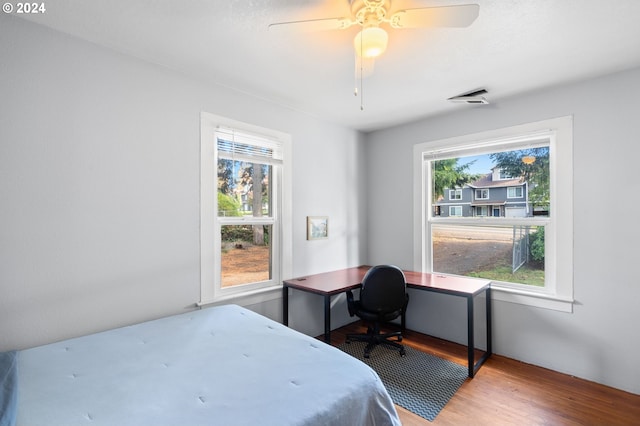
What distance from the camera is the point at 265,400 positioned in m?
1.23

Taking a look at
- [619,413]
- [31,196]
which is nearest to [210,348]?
[31,196]

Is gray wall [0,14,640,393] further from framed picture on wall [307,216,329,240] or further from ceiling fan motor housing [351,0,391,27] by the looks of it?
ceiling fan motor housing [351,0,391,27]

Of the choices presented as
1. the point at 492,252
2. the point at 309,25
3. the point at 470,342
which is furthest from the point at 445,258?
the point at 309,25

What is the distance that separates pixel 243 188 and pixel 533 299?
294cm

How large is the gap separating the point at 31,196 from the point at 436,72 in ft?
9.53

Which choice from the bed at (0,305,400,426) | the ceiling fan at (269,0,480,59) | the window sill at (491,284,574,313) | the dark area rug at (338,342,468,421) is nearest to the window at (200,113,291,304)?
the bed at (0,305,400,426)

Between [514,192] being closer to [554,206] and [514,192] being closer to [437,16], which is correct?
[554,206]

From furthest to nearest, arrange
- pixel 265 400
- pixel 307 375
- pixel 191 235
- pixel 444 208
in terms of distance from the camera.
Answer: pixel 444 208 → pixel 191 235 → pixel 307 375 → pixel 265 400

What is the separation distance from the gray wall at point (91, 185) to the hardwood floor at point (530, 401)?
2.13 meters

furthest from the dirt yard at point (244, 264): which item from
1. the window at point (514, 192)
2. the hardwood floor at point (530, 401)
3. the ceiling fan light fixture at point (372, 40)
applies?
the window at point (514, 192)

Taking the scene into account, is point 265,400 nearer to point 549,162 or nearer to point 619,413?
point 619,413

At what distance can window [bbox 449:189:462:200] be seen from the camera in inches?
133

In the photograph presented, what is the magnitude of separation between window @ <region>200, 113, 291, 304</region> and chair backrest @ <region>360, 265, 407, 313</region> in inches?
34.9

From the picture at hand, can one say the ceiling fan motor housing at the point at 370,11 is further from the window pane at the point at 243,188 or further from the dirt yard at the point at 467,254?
the dirt yard at the point at 467,254
